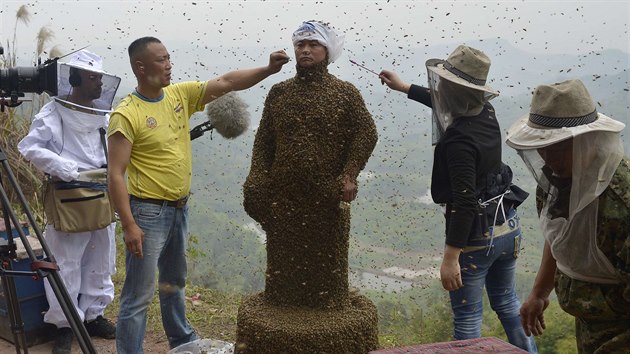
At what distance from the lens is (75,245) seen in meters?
4.58

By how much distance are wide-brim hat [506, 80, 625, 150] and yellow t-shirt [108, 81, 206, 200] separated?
84.7 inches

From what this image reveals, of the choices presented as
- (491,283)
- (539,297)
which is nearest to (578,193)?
(539,297)

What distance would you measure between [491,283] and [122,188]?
212 centimetres

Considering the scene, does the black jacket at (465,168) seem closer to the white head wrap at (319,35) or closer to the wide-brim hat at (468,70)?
the wide-brim hat at (468,70)

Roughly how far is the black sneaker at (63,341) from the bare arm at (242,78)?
206cm

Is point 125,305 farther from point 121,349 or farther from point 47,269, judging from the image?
point 47,269

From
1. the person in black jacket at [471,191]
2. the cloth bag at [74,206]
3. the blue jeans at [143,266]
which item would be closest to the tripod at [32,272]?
the blue jeans at [143,266]

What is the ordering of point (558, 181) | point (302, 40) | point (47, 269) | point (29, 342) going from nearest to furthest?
point (558, 181), point (47, 269), point (302, 40), point (29, 342)

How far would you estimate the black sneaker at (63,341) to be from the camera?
15.1 feet

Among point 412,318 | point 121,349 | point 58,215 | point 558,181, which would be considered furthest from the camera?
point 412,318

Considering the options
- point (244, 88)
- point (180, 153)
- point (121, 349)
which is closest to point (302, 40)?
point (244, 88)

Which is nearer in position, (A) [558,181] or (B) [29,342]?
(A) [558,181]

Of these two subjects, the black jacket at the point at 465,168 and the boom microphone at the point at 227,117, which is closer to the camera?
the black jacket at the point at 465,168

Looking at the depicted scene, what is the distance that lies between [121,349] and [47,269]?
1.00 m
